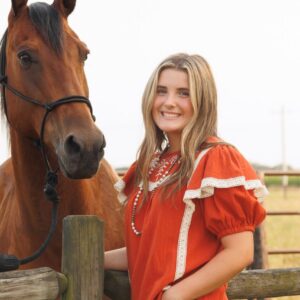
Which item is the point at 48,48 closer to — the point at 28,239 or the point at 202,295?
the point at 28,239

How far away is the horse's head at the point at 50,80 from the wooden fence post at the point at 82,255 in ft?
1.49

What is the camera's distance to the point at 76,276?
2617mm

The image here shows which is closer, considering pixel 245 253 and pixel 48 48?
pixel 245 253

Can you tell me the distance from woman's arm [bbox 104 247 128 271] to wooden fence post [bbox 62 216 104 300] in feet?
0.74

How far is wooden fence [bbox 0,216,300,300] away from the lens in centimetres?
243

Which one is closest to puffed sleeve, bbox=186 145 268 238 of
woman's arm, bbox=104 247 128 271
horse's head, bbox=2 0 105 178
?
woman's arm, bbox=104 247 128 271

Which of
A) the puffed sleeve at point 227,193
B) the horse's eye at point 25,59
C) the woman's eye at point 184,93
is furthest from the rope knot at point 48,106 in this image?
the puffed sleeve at point 227,193

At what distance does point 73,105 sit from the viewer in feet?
10.6

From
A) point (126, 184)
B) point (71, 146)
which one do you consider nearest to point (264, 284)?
point (126, 184)

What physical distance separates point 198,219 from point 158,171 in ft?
0.91

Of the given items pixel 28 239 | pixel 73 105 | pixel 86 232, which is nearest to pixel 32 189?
pixel 28 239

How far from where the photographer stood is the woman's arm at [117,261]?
9.46 feet

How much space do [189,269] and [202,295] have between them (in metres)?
0.10

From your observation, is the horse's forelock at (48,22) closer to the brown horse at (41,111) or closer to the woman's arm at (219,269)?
the brown horse at (41,111)
